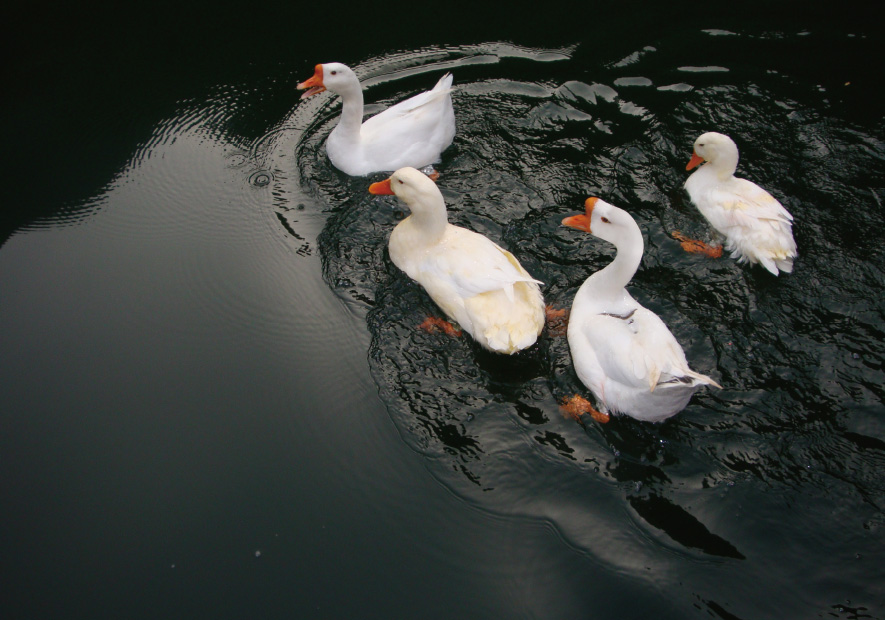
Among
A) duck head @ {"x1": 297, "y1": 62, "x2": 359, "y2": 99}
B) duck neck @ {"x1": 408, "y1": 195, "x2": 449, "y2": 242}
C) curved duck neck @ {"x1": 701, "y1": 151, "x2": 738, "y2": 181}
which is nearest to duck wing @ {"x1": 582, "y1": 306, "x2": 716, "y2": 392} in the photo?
duck neck @ {"x1": 408, "y1": 195, "x2": 449, "y2": 242}

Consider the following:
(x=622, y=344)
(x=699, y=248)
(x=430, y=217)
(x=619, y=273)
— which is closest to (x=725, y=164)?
(x=699, y=248)

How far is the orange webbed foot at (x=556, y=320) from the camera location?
4.22 meters

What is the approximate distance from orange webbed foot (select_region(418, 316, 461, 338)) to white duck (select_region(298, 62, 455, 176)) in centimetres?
166

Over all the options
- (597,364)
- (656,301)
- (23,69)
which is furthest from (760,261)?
(23,69)

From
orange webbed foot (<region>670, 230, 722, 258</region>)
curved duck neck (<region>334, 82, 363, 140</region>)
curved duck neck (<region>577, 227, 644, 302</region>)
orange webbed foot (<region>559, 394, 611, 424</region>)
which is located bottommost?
orange webbed foot (<region>559, 394, 611, 424</region>)

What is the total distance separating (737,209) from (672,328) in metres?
1.11

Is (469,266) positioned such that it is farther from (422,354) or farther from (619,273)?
(619,273)

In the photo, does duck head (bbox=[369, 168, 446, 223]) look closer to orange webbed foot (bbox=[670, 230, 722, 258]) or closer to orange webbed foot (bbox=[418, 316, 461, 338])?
orange webbed foot (bbox=[418, 316, 461, 338])

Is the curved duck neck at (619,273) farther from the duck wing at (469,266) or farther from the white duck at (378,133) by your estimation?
the white duck at (378,133)

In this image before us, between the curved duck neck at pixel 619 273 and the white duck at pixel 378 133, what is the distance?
6.78 feet

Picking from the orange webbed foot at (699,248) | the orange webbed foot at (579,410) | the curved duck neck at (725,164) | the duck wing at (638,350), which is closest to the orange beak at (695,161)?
the curved duck neck at (725,164)

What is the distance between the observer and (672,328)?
4.10 m

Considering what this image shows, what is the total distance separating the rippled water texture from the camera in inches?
127

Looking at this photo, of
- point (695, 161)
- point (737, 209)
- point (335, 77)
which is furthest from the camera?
point (335, 77)
